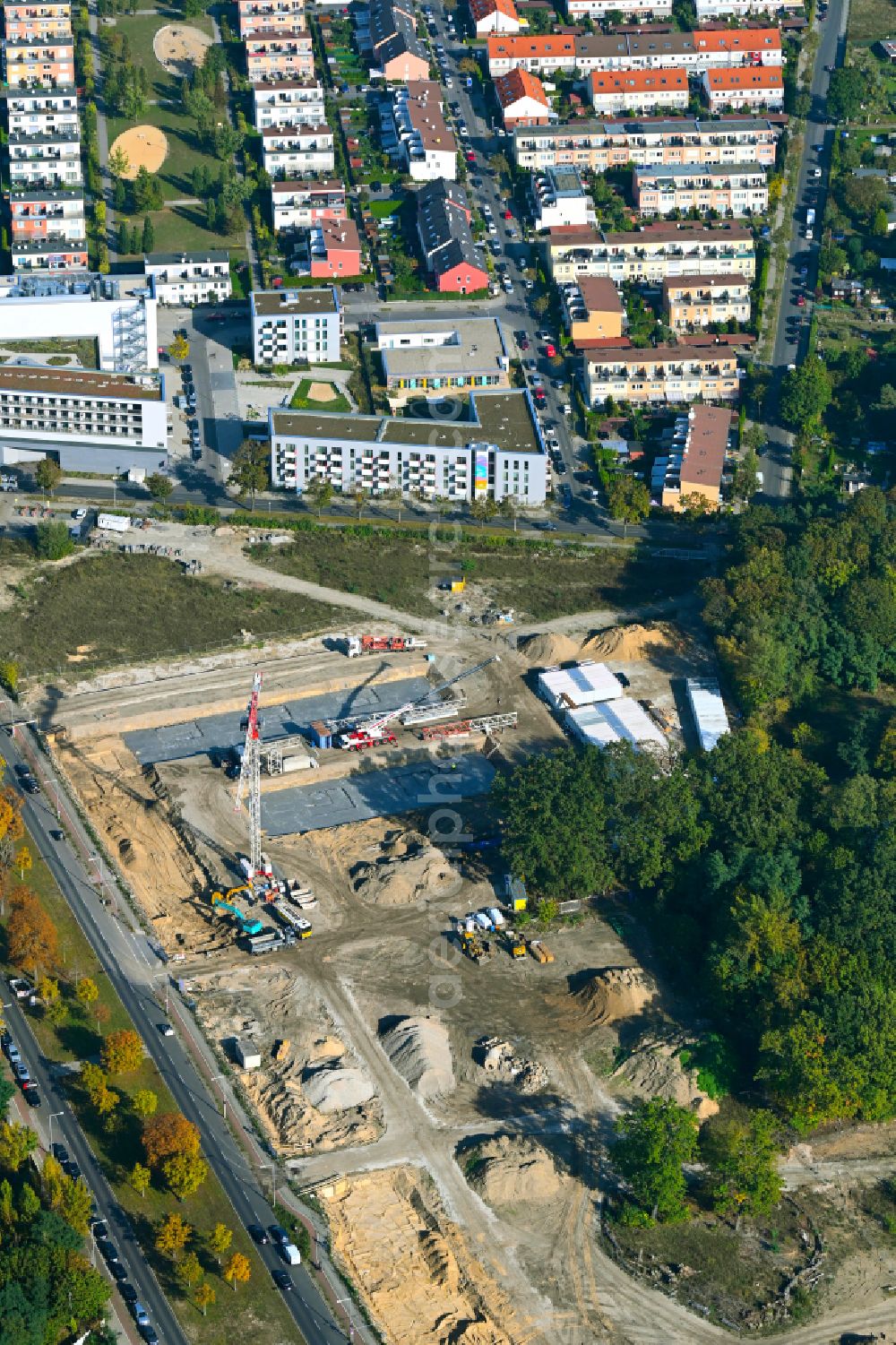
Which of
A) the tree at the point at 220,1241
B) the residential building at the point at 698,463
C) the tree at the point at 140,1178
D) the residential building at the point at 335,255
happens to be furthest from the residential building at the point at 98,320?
the tree at the point at 220,1241

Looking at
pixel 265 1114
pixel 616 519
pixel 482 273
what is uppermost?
pixel 482 273

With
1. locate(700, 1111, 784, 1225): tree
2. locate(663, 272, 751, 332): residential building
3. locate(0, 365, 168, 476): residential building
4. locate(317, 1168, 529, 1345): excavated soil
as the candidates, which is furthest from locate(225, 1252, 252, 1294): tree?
locate(663, 272, 751, 332): residential building

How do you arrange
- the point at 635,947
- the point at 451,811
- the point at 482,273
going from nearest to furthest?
the point at 635,947 < the point at 451,811 < the point at 482,273

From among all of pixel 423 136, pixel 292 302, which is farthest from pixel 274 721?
pixel 423 136

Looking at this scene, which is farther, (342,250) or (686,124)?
(686,124)

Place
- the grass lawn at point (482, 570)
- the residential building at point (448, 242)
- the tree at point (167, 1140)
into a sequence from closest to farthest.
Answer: the tree at point (167, 1140), the grass lawn at point (482, 570), the residential building at point (448, 242)

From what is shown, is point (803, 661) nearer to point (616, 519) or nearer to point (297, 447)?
point (616, 519)

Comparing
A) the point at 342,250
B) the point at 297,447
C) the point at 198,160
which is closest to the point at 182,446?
the point at 297,447

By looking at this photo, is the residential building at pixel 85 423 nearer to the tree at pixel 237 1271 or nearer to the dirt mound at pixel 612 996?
the dirt mound at pixel 612 996

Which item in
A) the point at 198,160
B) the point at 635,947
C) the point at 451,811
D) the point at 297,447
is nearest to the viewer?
the point at 635,947
